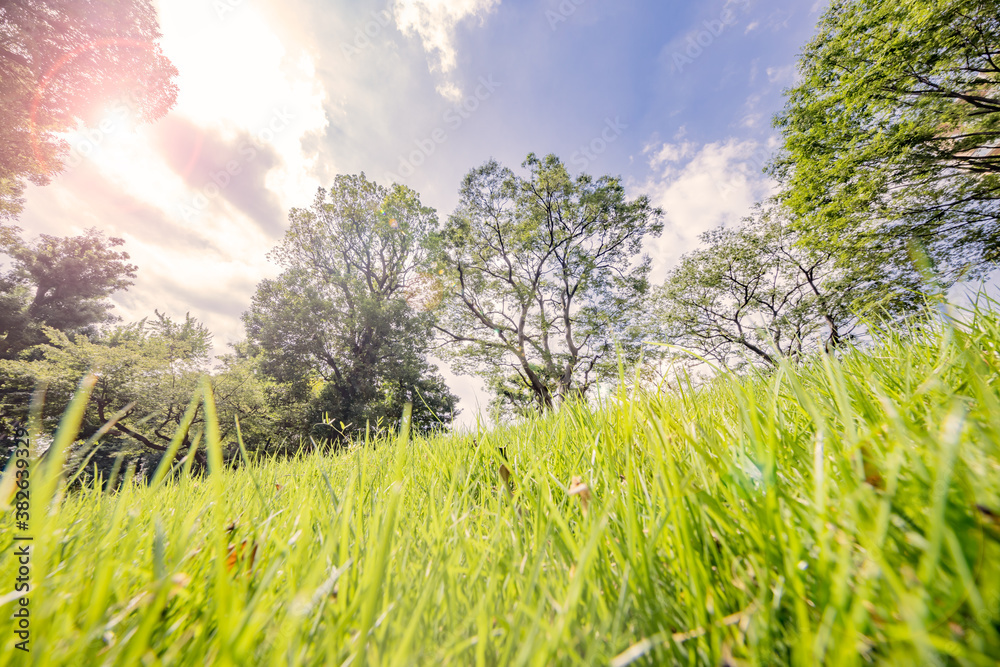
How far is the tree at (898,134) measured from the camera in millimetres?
8156

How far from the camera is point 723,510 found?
0.61 m

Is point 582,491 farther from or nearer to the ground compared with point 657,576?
farther from the ground

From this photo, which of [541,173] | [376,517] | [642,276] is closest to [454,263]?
[541,173]

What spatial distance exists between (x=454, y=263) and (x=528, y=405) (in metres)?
16.3

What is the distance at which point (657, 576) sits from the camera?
0.62m

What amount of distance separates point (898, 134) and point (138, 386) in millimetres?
25605

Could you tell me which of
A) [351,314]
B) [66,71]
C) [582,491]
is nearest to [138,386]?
[351,314]

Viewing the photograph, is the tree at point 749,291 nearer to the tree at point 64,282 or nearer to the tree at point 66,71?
the tree at point 66,71

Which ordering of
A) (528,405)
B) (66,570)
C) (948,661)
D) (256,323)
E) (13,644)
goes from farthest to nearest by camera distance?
(256,323)
(528,405)
(66,570)
(13,644)
(948,661)

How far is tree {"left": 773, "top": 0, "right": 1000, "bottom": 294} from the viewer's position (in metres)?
8.16

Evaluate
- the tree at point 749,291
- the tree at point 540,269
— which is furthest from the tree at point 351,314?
the tree at point 749,291

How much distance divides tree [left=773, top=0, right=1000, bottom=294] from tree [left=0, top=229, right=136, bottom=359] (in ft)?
125

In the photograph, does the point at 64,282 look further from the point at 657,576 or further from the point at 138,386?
the point at 657,576

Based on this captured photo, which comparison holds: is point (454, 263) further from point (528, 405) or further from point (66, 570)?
point (66, 570)
